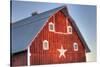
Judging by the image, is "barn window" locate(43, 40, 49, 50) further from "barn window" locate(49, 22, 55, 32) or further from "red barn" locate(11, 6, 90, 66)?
"barn window" locate(49, 22, 55, 32)

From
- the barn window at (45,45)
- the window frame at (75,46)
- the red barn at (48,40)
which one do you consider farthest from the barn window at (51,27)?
the window frame at (75,46)

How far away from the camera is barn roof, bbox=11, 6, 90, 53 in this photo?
5.71ft

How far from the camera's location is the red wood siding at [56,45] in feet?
5.84

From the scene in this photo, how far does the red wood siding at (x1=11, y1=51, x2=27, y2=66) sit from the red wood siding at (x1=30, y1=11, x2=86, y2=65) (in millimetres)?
63

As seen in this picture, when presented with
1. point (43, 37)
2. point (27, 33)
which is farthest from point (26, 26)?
point (43, 37)

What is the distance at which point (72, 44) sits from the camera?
1897 mm

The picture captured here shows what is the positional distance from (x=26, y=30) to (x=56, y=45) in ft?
1.04

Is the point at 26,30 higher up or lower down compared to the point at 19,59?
higher up

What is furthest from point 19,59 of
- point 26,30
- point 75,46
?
point 75,46

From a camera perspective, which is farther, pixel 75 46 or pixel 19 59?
pixel 75 46

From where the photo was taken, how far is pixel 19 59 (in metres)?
1.74

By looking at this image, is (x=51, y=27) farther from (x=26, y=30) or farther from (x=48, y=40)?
(x=26, y=30)

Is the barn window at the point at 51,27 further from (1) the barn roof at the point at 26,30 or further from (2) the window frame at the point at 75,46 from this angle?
(2) the window frame at the point at 75,46

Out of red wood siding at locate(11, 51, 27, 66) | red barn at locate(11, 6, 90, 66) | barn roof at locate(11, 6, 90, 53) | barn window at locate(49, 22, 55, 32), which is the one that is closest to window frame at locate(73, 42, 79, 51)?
red barn at locate(11, 6, 90, 66)
